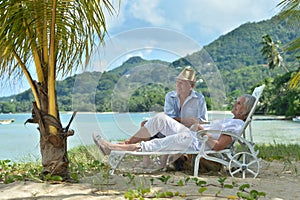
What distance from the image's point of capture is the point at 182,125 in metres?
4.65

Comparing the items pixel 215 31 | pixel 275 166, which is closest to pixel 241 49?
pixel 215 31

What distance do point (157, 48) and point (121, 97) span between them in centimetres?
68

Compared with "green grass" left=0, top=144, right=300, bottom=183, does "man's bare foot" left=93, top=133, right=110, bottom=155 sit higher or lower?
higher

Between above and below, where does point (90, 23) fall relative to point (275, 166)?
above

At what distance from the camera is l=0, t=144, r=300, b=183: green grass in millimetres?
4199

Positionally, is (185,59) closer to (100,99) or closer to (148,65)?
(148,65)

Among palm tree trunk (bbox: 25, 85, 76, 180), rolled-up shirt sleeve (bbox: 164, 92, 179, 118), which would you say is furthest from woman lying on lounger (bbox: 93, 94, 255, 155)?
palm tree trunk (bbox: 25, 85, 76, 180)

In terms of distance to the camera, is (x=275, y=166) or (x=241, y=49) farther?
(x=241, y=49)

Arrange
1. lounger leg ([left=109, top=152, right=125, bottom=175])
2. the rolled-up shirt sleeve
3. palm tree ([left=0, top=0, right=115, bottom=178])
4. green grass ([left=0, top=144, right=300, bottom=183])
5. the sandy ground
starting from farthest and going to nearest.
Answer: the rolled-up shirt sleeve
lounger leg ([left=109, top=152, right=125, bottom=175])
green grass ([left=0, top=144, right=300, bottom=183])
palm tree ([left=0, top=0, right=115, bottom=178])
the sandy ground

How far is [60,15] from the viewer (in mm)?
4105

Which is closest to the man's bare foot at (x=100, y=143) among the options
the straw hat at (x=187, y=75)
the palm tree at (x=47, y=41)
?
the palm tree at (x=47, y=41)

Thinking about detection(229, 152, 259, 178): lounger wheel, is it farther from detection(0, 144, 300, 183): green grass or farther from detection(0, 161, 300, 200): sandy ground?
detection(0, 144, 300, 183): green grass

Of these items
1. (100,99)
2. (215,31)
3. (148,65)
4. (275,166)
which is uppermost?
(215,31)

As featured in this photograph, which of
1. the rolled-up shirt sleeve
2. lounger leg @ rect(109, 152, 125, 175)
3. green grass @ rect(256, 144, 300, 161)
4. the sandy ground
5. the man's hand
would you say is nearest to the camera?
the sandy ground
